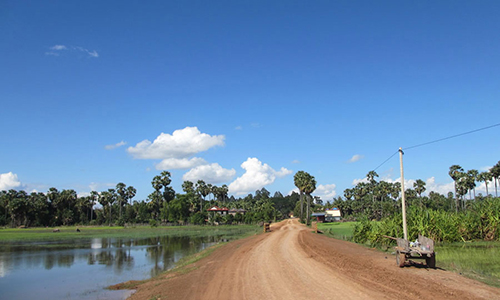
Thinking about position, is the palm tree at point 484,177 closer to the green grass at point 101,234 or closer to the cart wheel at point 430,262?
the green grass at point 101,234

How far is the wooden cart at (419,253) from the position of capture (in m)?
15.2

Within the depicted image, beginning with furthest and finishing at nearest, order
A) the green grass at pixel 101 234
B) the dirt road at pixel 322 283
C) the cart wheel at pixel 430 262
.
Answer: the green grass at pixel 101 234 → the cart wheel at pixel 430 262 → the dirt road at pixel 322 283

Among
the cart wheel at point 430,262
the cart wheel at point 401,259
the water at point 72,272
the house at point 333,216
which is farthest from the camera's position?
the house at point 333,216

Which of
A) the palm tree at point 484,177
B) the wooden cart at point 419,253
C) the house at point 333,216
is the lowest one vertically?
the house at point 333,216

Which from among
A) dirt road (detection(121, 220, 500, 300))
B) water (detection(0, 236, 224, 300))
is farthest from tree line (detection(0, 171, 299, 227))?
dirt road (detection(121, 220, 500, 300))

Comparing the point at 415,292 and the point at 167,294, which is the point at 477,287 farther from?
the point at 167,294

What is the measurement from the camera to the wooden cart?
597 inches

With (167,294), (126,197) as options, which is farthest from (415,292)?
(126,197)

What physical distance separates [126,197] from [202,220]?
117 ft

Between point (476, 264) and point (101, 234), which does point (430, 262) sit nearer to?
point (476, 264)

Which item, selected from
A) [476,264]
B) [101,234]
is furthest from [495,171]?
[101,234]

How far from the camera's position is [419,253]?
49.3ft

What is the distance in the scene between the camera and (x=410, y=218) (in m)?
27.6

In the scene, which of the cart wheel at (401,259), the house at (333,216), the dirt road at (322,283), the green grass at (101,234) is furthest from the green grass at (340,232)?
the house at (333,216)
